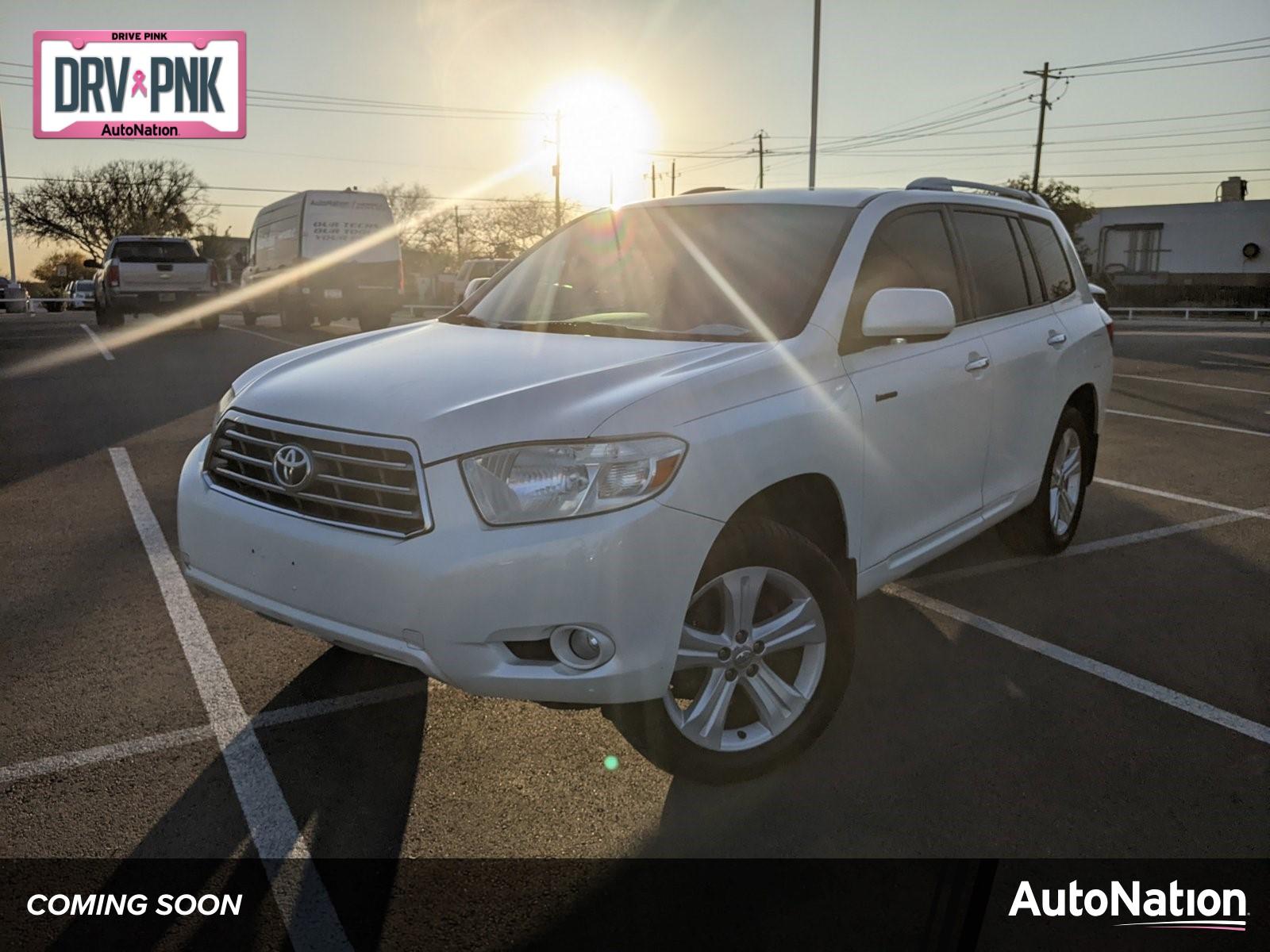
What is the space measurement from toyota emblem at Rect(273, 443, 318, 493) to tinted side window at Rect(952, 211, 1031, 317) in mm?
2963

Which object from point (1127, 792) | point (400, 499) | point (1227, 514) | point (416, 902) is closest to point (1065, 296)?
point (1227, 514)

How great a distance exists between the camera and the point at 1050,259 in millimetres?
5598

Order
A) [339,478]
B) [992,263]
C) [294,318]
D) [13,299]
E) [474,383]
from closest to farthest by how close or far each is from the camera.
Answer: [339,478]
[474,383]
[992,263]
[294,318]
[13,299]

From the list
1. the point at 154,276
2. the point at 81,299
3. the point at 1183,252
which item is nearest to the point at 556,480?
the point at 154,276

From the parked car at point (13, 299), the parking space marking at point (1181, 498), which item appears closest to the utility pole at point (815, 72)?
the parking space marking at point (1181, 498)

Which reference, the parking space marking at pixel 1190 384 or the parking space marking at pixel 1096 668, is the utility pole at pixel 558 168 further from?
the parking space marking at pixel 1096 668

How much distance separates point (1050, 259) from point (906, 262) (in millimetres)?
1835

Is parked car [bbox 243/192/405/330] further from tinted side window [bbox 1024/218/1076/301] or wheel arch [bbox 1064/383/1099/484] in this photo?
wheel arch [bbox 1064/383/1099/484]

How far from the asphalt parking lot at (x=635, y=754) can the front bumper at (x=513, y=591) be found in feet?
1.69

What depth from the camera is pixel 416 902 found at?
104 inches

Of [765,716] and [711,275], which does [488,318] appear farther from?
[765,716]

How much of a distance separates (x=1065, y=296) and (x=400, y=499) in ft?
13.7

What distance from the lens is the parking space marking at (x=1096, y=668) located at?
3707 mm

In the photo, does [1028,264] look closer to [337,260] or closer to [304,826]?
[304,826]
